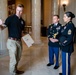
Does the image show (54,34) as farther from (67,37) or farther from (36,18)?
(36,18)

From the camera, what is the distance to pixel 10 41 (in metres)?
4.19

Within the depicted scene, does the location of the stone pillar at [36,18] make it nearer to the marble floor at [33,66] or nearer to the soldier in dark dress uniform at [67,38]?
the marble floor at [33,66]

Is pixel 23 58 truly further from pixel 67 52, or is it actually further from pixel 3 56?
pixel 67 52

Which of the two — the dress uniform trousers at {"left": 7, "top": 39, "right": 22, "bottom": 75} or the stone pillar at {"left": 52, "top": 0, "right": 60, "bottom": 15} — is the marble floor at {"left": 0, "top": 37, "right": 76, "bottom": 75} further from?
the stone pillar at {"left": 52, "top": 0, "right": 60, "bottom": 15}

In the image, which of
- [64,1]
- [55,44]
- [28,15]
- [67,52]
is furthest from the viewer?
[28,15]

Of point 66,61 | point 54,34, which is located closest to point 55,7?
point 54,34

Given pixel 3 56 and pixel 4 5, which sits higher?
pixel 4 5

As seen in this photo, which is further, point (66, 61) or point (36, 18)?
point (36, 18)

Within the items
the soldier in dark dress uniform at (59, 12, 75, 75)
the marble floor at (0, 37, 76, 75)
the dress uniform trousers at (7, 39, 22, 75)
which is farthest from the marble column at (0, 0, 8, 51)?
the soldier in dark dress uniform at (59, 12, 75, 75)

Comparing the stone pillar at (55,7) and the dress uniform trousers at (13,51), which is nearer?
the dress uniform trousers at (13,51)

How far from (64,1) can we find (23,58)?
216 inches

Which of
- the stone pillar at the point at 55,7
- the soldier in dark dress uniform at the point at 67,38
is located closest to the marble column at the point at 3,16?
the soldier in dark dress uniform at the point at 67,38

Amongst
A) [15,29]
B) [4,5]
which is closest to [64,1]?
[4,5]

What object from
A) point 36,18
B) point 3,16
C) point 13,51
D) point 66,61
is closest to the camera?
point 66,61
